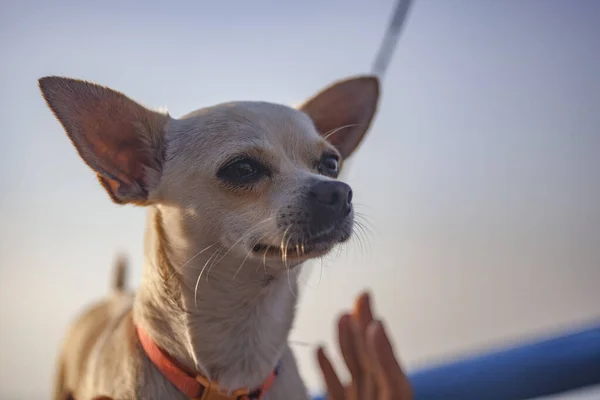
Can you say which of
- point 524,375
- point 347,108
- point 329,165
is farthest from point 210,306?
point 524,375

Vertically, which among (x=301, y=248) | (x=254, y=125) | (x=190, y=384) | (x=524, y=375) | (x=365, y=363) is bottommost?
(x=524, y=375)

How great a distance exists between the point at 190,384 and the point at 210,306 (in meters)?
0.23

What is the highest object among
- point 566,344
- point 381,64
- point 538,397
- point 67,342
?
point 381,64

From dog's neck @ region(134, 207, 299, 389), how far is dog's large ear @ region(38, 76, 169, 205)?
6.9 inches

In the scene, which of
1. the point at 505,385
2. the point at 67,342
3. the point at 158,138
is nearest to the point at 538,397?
the point at 505,385

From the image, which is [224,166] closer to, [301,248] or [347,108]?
[301,248]

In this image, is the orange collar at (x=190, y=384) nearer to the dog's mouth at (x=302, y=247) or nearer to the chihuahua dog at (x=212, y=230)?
the chihuahua dog at (x=212, y=230)

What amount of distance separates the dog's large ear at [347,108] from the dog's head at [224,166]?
276 millimetres

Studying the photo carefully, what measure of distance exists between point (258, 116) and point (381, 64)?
614 mm

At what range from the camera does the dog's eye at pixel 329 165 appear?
1959 millimetres

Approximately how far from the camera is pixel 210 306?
5.80 ft

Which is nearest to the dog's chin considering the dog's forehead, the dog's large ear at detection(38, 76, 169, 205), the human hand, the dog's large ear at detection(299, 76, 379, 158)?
the human hand

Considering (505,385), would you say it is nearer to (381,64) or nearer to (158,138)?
(381,64)

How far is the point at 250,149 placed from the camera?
5.82 feet
